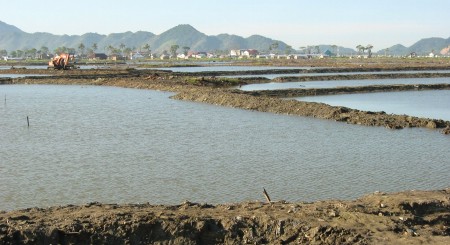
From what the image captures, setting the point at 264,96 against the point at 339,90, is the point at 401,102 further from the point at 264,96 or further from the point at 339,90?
the point at 264,96

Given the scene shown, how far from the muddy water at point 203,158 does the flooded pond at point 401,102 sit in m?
7.16

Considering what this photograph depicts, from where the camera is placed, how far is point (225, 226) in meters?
8.66

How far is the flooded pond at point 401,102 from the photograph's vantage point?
30.0 m

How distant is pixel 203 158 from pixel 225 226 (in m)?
7.72

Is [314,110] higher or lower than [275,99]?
lower

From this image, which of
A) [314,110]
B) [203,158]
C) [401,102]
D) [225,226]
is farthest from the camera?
[401,102]

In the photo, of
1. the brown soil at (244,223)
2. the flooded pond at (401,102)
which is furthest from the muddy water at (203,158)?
the flooded pond at (401,102)

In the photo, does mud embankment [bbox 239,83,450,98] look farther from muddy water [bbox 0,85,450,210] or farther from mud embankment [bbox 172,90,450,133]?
muddy water [bbox 0,85,450,210]

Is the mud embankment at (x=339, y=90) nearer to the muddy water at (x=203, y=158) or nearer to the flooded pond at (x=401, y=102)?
the flooded pond at (x=401, y=102)

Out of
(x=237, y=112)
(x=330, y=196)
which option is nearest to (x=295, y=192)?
(x=330, y=196)

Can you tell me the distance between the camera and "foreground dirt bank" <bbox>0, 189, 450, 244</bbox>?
27.0ft

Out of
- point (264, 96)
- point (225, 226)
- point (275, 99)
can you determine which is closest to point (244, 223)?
point (225, 226)

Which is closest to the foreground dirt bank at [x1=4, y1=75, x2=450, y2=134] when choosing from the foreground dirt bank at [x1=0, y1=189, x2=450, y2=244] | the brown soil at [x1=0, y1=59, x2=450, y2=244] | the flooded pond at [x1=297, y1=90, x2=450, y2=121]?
the flooded pond at [x1=297, y1=90, x2=450, y2=121]

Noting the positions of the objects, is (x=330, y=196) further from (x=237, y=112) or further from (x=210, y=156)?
(x=237, y=112)
